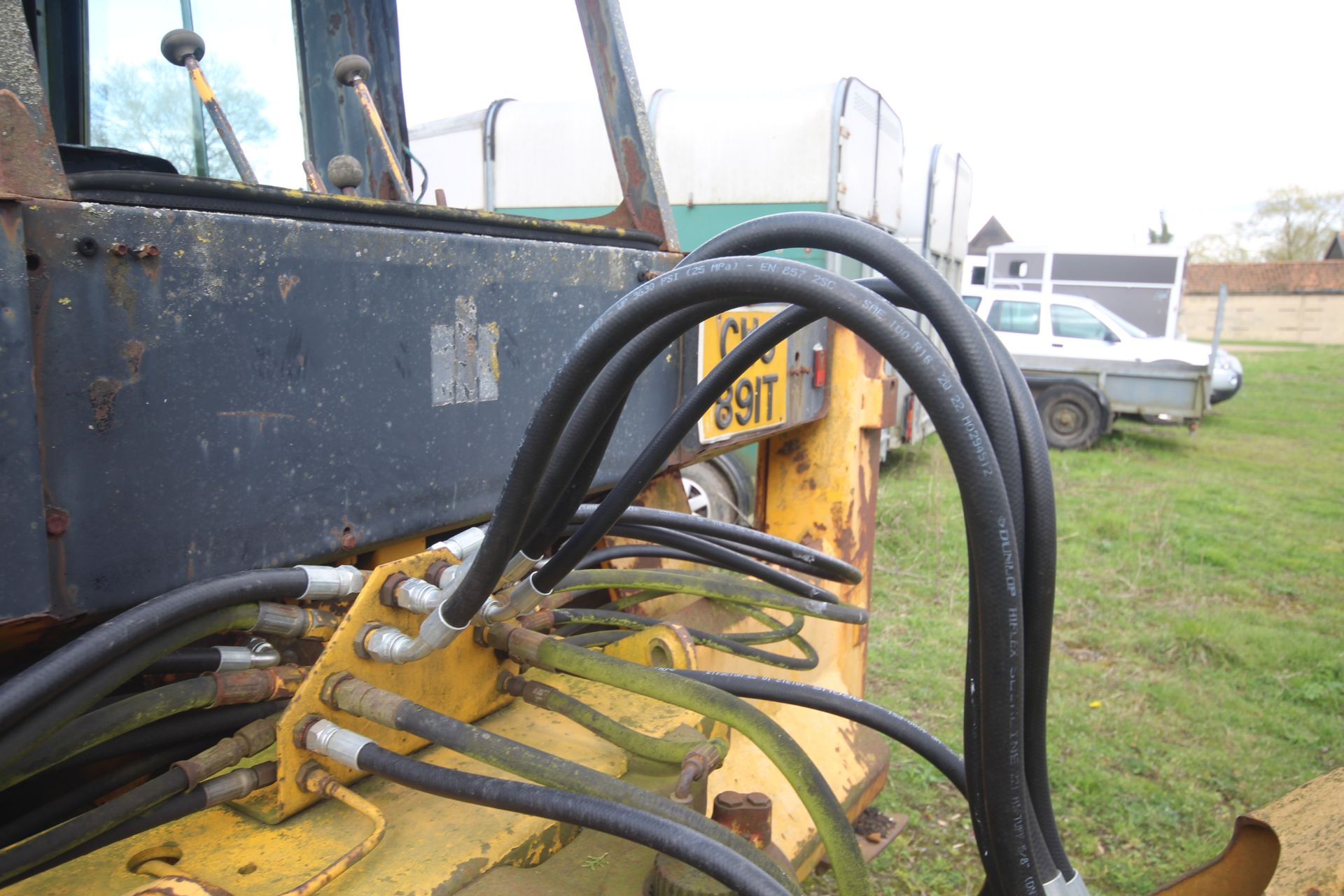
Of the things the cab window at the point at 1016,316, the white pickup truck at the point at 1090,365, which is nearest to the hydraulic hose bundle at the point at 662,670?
the white pickup truck at the point at 1090,365

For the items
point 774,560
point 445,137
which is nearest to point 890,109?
point 445,137

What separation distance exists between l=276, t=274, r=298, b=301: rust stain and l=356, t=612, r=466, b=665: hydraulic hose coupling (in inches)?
15.1

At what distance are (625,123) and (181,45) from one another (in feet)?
2.55

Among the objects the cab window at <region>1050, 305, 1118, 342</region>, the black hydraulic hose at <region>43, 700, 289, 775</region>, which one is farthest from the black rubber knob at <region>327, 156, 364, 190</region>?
the cab window at <region>1050, 305, 1118, 342</region>

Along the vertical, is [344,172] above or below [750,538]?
above

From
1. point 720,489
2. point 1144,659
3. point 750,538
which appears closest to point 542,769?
point 750,538

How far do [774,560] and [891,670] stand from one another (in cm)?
236

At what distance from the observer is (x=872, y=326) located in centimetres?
77

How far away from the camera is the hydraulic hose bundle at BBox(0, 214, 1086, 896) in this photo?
2.63 feet

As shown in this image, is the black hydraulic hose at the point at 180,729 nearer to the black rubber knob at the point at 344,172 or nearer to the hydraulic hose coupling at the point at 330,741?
the hydraulic hose coupling at the point at 330,741

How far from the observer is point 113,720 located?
94 centimetres

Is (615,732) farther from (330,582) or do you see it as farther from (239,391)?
(239,391)

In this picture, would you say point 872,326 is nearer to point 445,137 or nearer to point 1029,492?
point 1029,492

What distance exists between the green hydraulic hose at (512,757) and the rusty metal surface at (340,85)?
126cm
